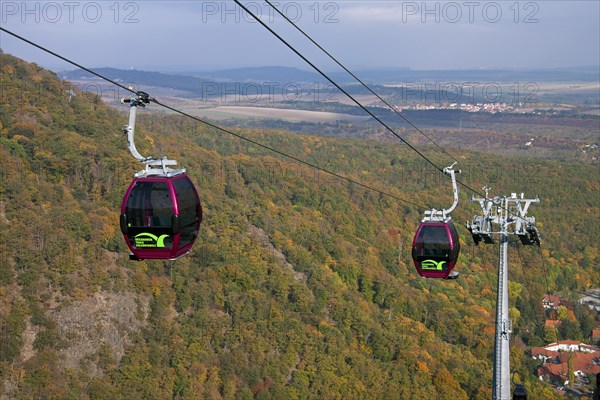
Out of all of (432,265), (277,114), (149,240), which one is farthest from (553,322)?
(277,114)

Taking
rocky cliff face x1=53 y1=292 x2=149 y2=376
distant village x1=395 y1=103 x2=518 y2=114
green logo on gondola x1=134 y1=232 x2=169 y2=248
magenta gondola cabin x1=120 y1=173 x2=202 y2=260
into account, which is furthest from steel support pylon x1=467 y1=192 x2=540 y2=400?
distant village x1=395 y1=103 x2=518 y2=114

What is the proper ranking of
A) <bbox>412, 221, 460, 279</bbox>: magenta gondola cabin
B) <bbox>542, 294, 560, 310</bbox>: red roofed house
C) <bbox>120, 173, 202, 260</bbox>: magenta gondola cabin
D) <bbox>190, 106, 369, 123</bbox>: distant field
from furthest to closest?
<bbox>190, 106, 369, 123</bbox>: distant field < <bbox>542, 294, 560, 310</bbox>: red roofed house < <bbox>412, 221, 460, 279</bbox>: magenta gondola cabin < <bbox>120, 173, 202, 260</bbox>: magenta gondola cabin

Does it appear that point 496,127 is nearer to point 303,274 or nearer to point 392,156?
point 392,156

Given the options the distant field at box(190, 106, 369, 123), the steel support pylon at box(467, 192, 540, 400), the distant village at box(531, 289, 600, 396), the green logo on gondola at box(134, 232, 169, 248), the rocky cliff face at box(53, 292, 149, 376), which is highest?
the distant field at box(190, 106, 369, 123)

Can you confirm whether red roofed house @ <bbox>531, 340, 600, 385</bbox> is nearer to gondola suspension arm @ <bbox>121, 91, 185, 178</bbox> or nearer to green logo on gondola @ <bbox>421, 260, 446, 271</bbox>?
green logo on gondola @ <bbox>421, 260, 446, 271</bbox>

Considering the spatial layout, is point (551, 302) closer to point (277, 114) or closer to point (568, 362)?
point (568, 362)

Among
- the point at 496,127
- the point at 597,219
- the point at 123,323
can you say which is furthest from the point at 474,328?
the point at 496,127
